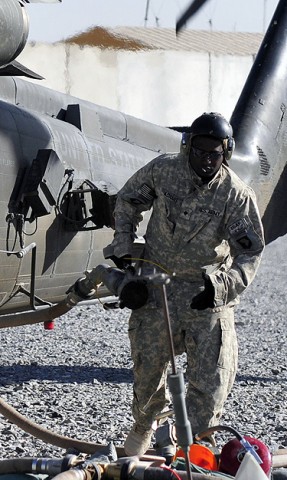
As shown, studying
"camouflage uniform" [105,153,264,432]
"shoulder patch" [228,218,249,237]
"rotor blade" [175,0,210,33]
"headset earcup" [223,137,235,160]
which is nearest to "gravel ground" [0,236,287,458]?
"camouflage uniform" [105,153,264,432]

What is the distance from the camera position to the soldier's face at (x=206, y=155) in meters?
5.03

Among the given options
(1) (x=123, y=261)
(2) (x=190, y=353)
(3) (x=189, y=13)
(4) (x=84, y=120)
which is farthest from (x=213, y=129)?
(3) (x=189, y=13)

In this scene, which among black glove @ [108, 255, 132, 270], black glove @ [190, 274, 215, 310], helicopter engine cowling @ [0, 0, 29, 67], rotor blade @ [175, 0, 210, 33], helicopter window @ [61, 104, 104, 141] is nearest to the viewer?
black glove @ [190, 274, 215, 310]

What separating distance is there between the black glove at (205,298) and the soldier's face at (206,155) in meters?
0.51

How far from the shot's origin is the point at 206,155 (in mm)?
5031

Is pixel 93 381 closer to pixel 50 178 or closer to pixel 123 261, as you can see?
pixel 50 178

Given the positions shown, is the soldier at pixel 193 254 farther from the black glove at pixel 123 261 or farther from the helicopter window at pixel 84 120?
the helicopter window at pixel 84 120

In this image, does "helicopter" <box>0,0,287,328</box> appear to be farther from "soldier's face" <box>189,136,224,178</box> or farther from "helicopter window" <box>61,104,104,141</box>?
"soldier's face" <box>189,136,224,178</box>

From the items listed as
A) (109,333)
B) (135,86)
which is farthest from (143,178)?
(135,86)

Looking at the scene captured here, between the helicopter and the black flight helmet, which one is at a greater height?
the black flight helmet

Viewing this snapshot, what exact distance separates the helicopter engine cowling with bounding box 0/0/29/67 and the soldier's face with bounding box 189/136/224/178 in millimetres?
1156

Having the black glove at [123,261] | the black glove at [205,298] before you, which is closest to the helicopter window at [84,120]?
the black glove at [123,261]

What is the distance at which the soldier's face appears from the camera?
5.03 metres

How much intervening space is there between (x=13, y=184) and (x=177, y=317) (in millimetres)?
1530
